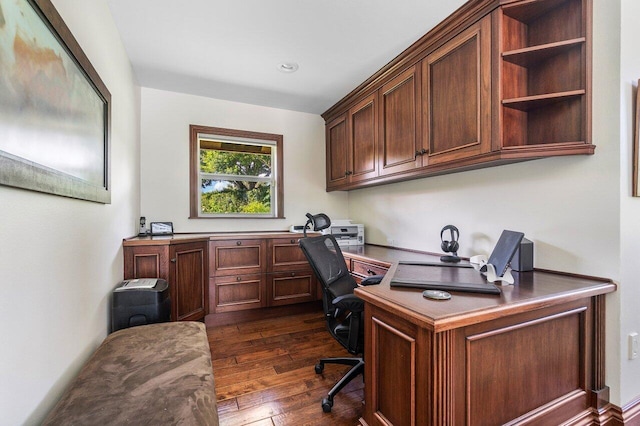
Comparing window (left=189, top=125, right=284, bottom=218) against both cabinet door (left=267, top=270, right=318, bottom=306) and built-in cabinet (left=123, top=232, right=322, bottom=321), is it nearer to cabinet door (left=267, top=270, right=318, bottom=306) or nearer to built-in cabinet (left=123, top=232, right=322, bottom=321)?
built-in cabinet (left=123, top=232, right=322, bottom=321)

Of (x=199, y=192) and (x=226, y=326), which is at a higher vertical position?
(x=199, y=192)

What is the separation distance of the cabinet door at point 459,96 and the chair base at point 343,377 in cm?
156

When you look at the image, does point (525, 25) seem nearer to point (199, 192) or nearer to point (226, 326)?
point (199, 192)

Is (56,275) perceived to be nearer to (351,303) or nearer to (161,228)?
(351,303)

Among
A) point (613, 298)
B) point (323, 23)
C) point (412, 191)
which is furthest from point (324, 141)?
point (613, 298)

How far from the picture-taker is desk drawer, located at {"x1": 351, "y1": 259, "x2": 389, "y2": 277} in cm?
233

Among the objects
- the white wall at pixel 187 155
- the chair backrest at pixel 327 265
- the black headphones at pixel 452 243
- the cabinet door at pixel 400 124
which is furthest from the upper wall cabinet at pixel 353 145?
the chair backrest at pixel 327 265

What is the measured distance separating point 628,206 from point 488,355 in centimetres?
118

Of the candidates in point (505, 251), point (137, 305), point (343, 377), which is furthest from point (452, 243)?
point (137, 305)

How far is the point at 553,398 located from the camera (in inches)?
52.9

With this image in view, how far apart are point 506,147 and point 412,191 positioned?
1.26m

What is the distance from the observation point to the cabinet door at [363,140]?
2.83 meters

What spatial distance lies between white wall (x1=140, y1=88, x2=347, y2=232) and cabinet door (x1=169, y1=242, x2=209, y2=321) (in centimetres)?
66

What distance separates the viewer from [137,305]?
187cm
